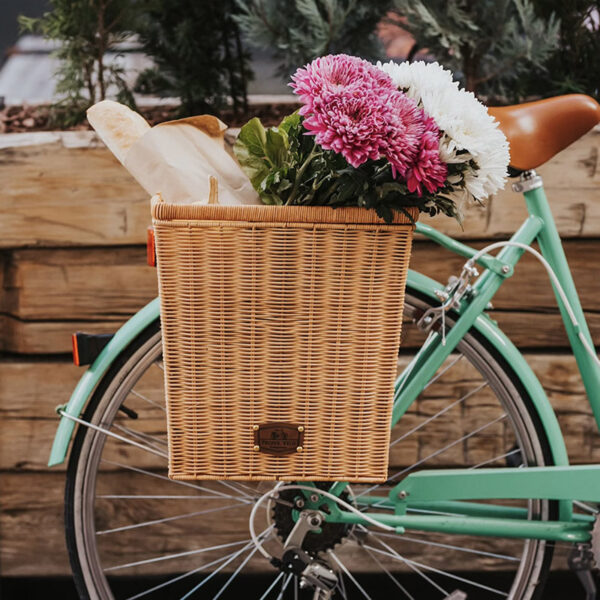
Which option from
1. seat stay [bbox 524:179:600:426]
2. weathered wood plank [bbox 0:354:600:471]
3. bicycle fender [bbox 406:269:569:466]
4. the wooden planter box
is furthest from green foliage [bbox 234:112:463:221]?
weathered wood plank [bbox 0:354:600:471]

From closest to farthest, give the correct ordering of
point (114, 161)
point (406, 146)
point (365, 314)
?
1. point (406, 146)
2. point (365, 314)
3. point (114, 161)

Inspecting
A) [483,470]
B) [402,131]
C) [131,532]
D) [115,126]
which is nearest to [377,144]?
[402,131]

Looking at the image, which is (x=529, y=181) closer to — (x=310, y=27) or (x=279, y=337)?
(x=279, y=337)

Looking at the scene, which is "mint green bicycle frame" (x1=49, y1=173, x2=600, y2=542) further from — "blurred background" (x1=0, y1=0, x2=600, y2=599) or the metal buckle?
"blurred background" (x1=0, y1=0, x2=600, y2=599)

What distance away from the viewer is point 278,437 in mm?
1286

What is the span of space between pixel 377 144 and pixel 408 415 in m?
1.04

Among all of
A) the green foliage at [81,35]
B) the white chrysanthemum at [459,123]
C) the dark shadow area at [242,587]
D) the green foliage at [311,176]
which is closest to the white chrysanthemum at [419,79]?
the white chrysanthemum at [459,123]

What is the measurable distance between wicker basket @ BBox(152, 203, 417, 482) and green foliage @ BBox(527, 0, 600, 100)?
1.18 m

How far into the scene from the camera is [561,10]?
2121 mm

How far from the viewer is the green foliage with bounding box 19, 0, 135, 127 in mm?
2039

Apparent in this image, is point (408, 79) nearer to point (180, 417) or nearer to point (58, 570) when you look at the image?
point (180, 417)

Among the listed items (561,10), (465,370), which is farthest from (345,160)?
(561,10)

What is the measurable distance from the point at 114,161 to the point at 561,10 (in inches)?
50.3

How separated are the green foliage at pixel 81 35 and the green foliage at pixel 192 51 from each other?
0.07 meters
